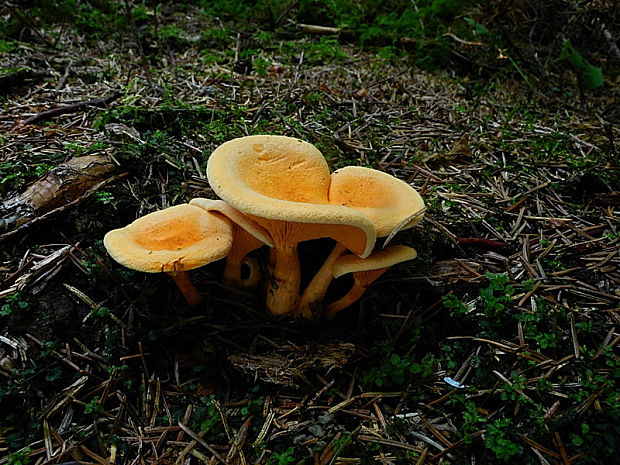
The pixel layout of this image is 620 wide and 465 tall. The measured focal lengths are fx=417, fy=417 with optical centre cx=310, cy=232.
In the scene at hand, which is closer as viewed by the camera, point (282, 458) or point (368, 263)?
point (282, 458)

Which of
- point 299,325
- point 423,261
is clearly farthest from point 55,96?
point 423,261

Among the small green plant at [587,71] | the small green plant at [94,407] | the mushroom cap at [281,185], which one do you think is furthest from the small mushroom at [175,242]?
the small green plant at [587,71]

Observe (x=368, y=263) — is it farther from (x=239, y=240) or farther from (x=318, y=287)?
(x=239, y=240)

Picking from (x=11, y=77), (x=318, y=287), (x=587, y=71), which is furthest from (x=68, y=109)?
(x=587, y=71)

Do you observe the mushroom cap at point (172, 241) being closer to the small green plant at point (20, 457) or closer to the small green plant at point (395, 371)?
the small green plant at point (20, 457)

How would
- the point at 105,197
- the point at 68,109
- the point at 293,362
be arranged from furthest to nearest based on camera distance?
the point at 68,109 → the point at 105,197 → the point at 293,362

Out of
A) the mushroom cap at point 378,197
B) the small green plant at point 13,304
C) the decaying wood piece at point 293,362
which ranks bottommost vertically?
the decaying wood piece at point 293,362

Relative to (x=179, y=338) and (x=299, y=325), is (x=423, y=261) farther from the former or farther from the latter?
(x=179, y=338)
